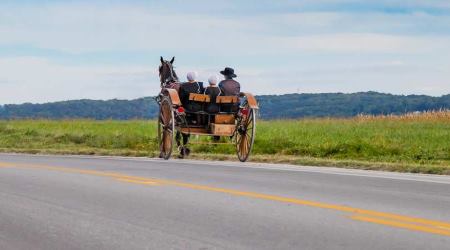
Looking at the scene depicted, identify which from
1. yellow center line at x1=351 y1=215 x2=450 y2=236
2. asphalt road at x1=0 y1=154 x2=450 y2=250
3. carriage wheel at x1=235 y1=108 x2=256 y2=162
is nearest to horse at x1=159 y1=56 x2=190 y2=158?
carriage wheel at x1=235 y1=108 x2=256 y2=162

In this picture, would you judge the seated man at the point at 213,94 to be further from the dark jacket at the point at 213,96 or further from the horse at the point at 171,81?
the horse at the point at 171,81

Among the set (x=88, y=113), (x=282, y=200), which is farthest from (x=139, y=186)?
(x=88, y=113)

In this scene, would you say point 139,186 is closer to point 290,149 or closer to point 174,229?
point 174,229

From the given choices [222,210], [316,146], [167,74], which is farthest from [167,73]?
[222,210]

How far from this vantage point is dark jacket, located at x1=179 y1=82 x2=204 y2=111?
21406 millimetres

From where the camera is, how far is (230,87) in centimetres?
2136

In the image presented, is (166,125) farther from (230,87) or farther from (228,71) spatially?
(228,71)

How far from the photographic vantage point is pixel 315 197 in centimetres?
1157

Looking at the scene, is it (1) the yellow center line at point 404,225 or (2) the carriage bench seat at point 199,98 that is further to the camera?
(2) the carriage bench seat at point 199,98

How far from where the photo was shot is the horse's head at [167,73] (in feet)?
74.6

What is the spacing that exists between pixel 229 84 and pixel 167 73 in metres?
2.45

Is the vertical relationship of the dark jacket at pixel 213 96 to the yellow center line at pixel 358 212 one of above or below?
above

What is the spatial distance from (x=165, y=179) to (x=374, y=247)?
729 cm

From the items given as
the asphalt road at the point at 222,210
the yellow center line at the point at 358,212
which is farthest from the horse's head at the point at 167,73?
the yellow center line at the point at 358,212
